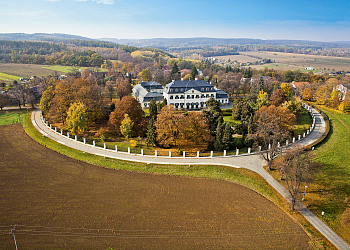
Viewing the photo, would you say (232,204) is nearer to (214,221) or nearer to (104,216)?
(214,221)

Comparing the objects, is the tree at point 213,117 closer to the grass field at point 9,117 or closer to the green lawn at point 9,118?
the grass field at point 9,117

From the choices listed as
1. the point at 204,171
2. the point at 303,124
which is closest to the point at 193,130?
the point at 204,171

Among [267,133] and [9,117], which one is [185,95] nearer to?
[267,133]

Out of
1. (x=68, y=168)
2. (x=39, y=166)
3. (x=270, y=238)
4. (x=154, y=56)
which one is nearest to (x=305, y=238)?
(x=270, y=238)

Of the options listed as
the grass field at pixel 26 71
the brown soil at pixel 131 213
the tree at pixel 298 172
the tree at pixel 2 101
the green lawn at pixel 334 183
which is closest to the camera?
the brown soil at pixel 131 213

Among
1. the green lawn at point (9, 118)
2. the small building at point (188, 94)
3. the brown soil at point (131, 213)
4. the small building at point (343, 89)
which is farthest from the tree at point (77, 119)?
the small building at point (343, 89)

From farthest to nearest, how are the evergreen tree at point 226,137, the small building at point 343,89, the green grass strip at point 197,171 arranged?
the small building at point 343,89 < the evergreen tree at point 226,137 < the green grass strip at point 197,171
